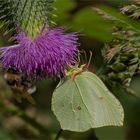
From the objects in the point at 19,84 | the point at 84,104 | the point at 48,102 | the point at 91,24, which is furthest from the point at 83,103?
the point at 48,102

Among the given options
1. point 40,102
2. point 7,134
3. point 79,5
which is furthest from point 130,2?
point 40,102

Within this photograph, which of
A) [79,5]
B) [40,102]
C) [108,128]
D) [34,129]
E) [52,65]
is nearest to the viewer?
[52,65]

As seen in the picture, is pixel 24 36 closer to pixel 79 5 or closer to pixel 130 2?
pixel 130 2

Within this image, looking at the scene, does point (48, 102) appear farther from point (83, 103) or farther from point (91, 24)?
point (83, 103)

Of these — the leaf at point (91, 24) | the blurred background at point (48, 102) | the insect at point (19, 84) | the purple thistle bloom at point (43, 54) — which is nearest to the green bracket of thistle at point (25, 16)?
the purple thistle bloom at point (43, 54)

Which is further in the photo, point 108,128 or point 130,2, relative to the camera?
point 108,128

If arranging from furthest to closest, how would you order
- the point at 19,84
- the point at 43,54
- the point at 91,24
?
the point at 91,24, the point at 19,84, the point at 43,54

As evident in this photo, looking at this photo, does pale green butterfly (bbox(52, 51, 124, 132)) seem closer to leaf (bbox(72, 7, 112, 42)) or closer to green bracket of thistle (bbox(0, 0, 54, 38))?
green bracket of thistle (bbox(0, 0, 54, 38))

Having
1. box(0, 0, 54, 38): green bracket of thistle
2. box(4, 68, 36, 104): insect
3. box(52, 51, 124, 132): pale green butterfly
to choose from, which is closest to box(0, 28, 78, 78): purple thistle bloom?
box(0, 0, 54, 38): green bracket of thistle
